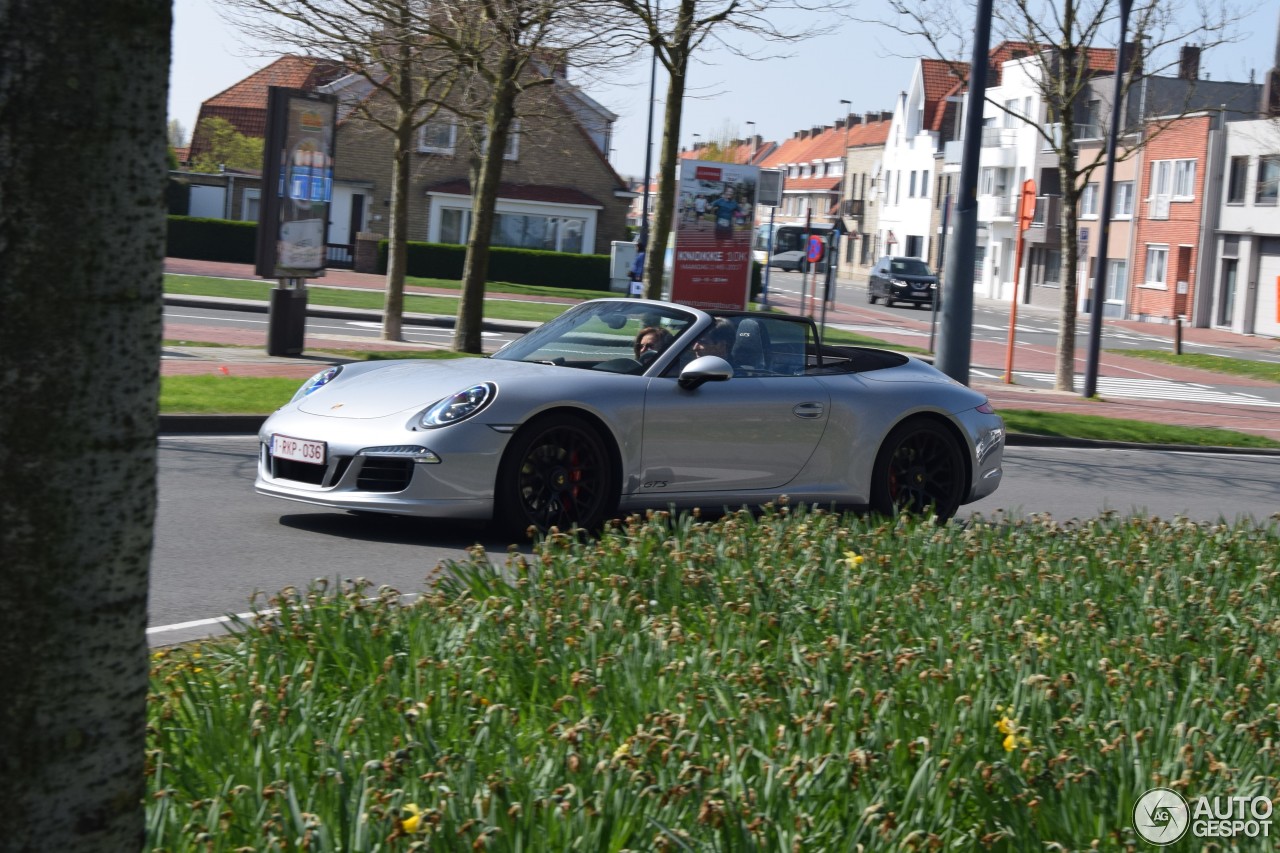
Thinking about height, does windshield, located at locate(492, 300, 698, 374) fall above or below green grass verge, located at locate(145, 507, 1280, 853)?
above

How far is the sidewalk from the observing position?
1781cm

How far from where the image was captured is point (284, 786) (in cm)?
353

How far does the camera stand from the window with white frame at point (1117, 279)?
64.9m

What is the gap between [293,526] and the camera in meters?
8.70

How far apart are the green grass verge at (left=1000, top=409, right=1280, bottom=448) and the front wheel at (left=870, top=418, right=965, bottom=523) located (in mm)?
6902

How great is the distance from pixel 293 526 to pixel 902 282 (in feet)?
177

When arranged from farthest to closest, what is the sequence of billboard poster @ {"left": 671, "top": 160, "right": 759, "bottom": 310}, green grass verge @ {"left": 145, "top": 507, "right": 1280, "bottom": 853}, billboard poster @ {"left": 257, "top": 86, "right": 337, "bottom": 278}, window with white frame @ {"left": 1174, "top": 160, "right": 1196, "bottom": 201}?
window with white frame @ {"left": 1174, "top": 160, "right": 1196, "bottom": 201}
billboard poster @ {"left": 257, "top": 86, "right": 337, "bottom": 278}
billboard poster @ {"left": 671, "top": 160, "right": 759, "bottom": 310}
green grass verge @ {"left": 145, "top": 507, "right": 1280, "bottom": 853}

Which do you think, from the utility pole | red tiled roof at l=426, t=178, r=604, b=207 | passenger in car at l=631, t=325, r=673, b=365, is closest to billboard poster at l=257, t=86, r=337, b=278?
the utility pole

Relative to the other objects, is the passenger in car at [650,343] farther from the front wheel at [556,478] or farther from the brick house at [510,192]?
the brick house at [510,192]

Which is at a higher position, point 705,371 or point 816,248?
point 816,248

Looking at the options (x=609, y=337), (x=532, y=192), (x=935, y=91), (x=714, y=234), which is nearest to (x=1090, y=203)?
(x=532, y=192)

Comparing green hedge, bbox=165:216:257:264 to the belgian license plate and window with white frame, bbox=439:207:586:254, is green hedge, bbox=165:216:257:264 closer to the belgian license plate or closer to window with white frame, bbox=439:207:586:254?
window with white frame, bbox=439:207:586:254

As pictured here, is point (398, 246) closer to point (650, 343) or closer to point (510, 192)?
point (650, 343)

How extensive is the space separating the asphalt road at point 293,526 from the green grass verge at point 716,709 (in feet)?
2.04
